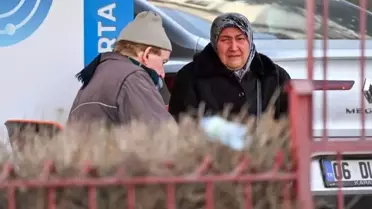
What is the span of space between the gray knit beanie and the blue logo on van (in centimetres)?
87

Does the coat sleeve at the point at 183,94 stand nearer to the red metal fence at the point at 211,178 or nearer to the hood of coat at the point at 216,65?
the hood of coat at the point at 216,65

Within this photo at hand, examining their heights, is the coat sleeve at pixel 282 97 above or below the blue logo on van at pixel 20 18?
below

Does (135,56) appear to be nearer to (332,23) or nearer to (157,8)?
(157,8)

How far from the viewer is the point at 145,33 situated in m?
4.18

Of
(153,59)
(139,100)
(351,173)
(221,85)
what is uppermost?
(153,59)

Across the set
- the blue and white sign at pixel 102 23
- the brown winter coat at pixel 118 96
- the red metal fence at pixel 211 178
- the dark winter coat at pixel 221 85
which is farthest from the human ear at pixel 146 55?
the red metal fence at pixel 211 178

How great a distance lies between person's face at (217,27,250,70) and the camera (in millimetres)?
4770

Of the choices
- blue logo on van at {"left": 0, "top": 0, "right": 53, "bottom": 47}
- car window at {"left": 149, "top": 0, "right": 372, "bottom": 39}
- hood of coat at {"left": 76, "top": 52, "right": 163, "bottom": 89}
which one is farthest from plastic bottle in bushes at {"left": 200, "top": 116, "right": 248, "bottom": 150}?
car window at {"left": 149, "top": 0, "right": 372, "bottom": 39}

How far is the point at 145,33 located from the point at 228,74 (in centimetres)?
76

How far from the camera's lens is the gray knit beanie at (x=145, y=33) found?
414 centimetres

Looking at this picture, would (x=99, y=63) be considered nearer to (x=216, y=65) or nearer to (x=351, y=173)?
(x=216, y=65)

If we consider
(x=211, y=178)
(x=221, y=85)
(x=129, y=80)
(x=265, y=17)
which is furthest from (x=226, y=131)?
(x=265, y=17)

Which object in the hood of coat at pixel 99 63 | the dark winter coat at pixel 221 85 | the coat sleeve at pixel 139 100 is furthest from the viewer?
the dark winter coat at pixel 221 85

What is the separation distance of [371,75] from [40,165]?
2897mm
